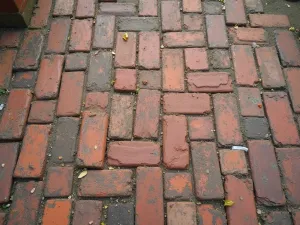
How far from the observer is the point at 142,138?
1878mm

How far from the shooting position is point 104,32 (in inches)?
91.0

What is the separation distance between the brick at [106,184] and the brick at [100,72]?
23.3 inches

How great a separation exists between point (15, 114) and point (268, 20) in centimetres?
197

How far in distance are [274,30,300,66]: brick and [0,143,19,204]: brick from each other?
189 centimetres

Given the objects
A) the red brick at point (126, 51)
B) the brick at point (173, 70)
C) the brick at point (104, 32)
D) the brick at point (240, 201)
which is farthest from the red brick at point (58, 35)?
the brick at point (240, 201)

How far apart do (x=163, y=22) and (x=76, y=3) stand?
733 mm

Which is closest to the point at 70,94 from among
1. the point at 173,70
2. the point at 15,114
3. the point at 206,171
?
the point at 15,114

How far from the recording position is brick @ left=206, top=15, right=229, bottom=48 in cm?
226

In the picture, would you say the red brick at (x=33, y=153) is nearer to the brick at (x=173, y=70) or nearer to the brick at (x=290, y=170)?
the brick at (x=173, y=70)

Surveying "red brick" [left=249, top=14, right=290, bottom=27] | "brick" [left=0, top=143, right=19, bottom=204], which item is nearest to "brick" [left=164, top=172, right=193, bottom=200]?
"brick" [left=0, top=143, right=19, bottom=204]

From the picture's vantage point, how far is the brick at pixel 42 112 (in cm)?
193

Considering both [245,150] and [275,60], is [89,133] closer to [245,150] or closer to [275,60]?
[245,150]

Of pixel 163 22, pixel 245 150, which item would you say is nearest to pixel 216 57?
pixel 163 22

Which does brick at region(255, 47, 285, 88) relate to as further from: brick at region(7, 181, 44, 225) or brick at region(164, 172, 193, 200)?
brick at region(7, 181, 44, 225)
